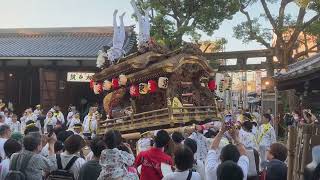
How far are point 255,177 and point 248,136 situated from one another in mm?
1999

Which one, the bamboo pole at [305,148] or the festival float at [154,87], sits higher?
the festival float at [154,87]

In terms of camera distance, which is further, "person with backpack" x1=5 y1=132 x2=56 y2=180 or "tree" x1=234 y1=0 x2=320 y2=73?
"tree" x1=234 y1=0 x2=320 y2=73

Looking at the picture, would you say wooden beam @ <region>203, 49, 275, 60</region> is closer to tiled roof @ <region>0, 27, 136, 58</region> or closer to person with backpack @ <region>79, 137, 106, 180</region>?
tiled roof @ <region>0, 27, 136, 58</region>

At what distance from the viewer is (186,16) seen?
21.5 metres

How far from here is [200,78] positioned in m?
15.2

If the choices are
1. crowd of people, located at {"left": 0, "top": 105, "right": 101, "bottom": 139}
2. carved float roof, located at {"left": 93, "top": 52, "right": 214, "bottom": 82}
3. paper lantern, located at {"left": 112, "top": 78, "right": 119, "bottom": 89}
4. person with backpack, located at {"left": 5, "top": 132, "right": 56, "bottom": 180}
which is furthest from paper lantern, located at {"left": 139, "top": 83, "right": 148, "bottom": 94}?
person with backpack, located at {"left": 5, "top": 132, "right": 56, "bottom": 180}

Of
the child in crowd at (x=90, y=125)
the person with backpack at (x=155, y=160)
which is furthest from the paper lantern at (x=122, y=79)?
the person with backpack at (x=155, y=160)

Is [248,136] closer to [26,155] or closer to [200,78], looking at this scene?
[26,155]

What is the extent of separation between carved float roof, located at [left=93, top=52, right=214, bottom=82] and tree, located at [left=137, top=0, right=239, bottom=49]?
6.37 meters

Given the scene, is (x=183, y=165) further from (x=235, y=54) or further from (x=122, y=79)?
(x=235, y=54)

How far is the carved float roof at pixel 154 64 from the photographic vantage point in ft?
44.9

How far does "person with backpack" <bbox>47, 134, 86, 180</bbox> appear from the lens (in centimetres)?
528

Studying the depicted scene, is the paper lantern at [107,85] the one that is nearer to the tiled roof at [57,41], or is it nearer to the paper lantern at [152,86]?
the paper lantern at [152,86]

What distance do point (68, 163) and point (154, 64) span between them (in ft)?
29.5
